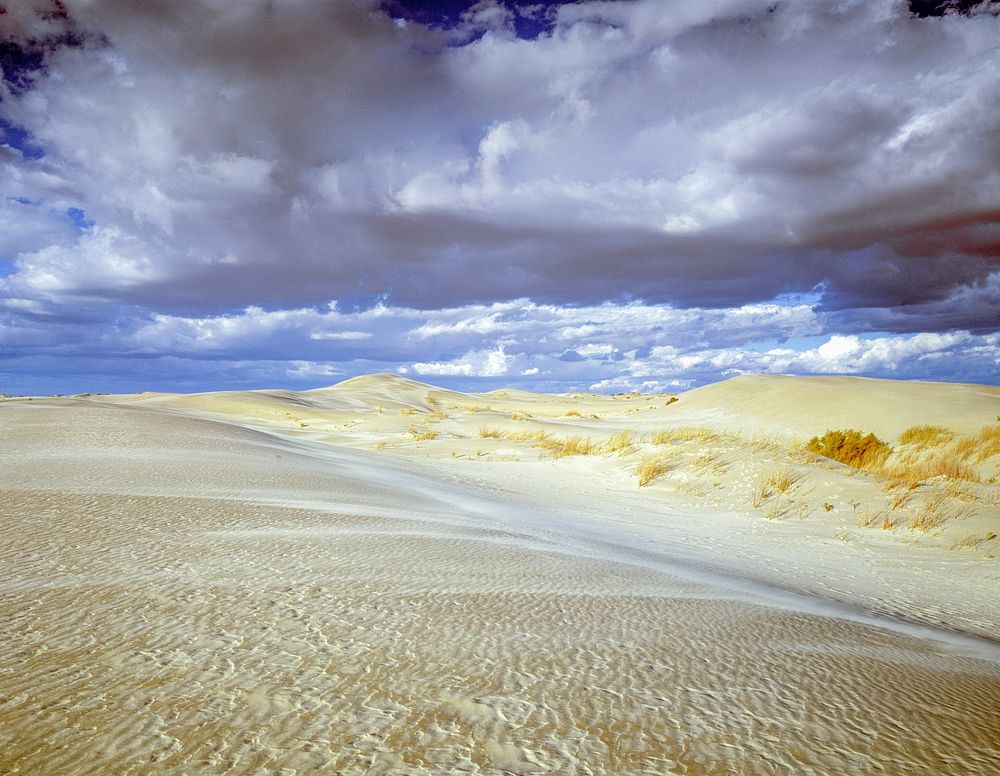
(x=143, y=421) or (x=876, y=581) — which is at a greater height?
(x=143, y=421)

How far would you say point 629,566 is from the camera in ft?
15.7

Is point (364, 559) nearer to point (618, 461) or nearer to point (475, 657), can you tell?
point (475, 657)

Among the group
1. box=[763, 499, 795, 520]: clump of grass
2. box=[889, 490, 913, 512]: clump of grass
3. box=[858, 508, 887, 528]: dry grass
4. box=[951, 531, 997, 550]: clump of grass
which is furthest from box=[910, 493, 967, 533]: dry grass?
box=[763, 499, 795, 520]: clump of grass

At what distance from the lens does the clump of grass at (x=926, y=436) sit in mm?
22219

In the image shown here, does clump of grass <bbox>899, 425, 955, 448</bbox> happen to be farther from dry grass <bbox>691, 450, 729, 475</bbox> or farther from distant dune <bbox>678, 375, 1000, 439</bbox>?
dry grass <bbox>691, 450, 729, 475</bbox>

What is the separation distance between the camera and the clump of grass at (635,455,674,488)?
1335cm

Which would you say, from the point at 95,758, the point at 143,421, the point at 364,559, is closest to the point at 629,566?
the point at 364,559

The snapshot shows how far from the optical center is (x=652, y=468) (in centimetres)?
1353

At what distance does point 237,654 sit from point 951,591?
6.56m

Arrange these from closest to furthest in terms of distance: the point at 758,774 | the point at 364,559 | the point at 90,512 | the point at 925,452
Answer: the point at 758,774 < the point at 364,559 < the point at 90,512 < the point at 925,452

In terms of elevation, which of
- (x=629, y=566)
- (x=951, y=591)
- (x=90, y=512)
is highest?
(x=90, y=512)

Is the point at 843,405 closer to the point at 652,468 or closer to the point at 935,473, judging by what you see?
the point at 935,473

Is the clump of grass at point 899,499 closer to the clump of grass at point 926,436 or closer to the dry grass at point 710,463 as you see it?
the dry grass at point 710,463

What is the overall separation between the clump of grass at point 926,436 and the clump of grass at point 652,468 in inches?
527
